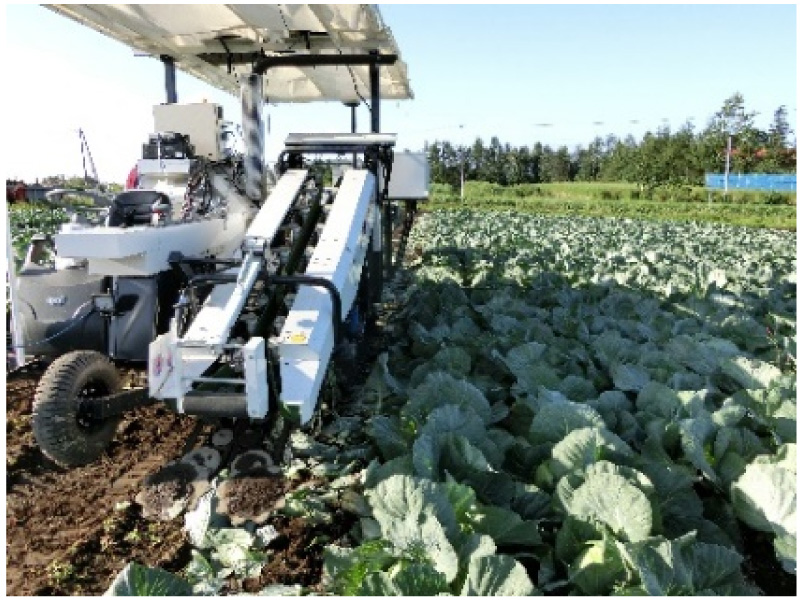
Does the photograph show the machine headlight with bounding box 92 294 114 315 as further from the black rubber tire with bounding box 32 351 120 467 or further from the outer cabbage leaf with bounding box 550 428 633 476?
the outer cabbage leaf with bounding box 550 428 633 476

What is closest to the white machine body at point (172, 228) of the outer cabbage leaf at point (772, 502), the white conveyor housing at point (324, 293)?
the white conveyor housing at point (324, 293)

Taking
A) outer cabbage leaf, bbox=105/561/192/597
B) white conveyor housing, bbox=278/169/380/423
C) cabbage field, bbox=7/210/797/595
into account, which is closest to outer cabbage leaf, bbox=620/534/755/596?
cabbage field, bbox=7/210/797/595

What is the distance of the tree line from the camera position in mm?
48844

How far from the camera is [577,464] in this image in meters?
2.52

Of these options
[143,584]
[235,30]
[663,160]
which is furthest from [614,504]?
[663,160]

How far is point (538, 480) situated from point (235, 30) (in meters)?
4.23

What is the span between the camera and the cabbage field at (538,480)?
6.79 ft

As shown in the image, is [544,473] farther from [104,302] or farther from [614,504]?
[104,302]

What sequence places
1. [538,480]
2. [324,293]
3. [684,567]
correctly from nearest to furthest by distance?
1. [684,567]
2. [538,480]
3. [324,293]

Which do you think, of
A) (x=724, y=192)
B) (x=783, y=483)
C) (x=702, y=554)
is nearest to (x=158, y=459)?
(x=702, y=554)

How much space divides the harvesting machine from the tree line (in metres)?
40.4

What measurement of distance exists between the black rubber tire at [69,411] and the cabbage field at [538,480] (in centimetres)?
65

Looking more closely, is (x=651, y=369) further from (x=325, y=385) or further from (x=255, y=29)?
(x=255, y=29)

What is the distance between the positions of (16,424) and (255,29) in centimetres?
337
